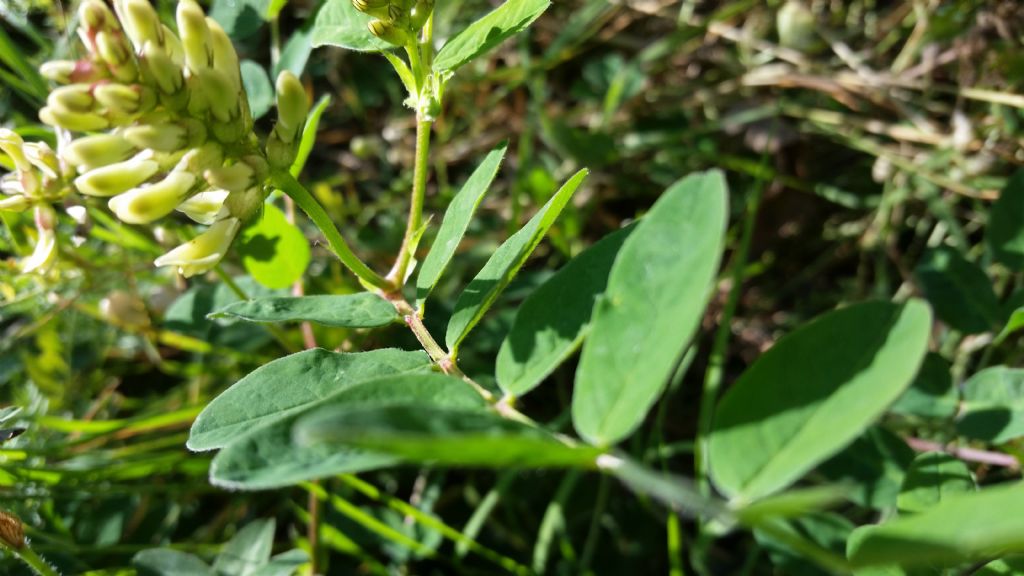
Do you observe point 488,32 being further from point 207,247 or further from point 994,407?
point 994,407

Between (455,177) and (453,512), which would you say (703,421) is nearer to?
(453,512)

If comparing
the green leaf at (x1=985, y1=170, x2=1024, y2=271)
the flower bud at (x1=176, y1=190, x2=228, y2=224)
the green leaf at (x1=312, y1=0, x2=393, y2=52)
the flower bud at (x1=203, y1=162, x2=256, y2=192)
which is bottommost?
the green leaf at (x1=985, y1=170, x2=1024, y2=271)

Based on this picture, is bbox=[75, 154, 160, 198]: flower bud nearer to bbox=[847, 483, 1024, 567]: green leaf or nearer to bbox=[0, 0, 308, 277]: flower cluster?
bbox=[0, 0, 308, 277]: flower cluster

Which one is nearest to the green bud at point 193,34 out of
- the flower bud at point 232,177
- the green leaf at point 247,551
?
the flower bud at point 232,177

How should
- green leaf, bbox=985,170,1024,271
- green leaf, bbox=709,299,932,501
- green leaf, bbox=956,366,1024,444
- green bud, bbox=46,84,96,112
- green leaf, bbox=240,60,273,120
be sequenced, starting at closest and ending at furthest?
1. green leaf, bbox=709,299,932,501
2. green bud, bbox=46,84,96,112
3. green leaf, bbox=956,366,1024,444
4. green leaf, bbox=985,170,1024,271
5. green leaf, bbox=240,60,273,120

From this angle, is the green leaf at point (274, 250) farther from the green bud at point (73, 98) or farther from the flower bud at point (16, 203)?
the green bud at point (73, 98)

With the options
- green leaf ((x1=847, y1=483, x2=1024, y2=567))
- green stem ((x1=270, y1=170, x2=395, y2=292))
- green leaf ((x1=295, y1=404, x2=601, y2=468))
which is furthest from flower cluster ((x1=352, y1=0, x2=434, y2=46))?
green leaf ((x1=847, y1=483, x2=1024, y2=567))
